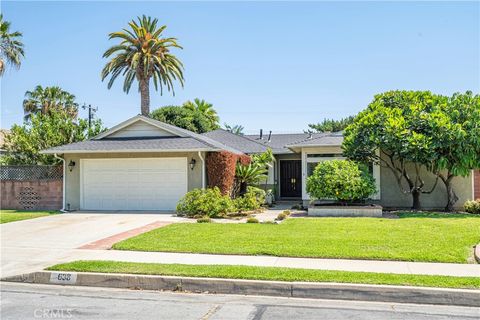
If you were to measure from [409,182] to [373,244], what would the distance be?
845cm

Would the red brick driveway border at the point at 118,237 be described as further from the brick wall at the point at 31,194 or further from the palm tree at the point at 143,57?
the palm tree at the point at 143,57

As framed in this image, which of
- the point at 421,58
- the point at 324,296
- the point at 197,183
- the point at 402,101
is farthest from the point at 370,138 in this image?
the point at 324,296

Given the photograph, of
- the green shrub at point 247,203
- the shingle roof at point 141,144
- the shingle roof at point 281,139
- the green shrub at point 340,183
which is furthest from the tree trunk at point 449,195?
the shingle roof at point 141,144

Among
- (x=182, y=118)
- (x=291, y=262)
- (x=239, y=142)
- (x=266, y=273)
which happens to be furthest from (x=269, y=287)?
(x=182, y=118)

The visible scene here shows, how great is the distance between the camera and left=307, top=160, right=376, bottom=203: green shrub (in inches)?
583

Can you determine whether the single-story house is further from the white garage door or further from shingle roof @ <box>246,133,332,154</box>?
shingle roof @ <box>246,133,332,154</box>

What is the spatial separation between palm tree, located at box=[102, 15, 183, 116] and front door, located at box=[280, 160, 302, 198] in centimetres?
1101

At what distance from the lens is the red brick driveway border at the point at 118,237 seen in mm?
9398

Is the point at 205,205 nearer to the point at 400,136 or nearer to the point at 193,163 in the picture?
the point at 193,163

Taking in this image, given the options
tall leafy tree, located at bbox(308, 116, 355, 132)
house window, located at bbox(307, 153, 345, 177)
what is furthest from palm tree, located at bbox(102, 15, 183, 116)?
tall leafy tree, located at bbox(308, 116, 355, 132)

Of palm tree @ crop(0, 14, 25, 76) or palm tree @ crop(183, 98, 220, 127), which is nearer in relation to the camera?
palm tree @ crop(0, 14, 25, 76)

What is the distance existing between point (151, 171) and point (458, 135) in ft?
37.6

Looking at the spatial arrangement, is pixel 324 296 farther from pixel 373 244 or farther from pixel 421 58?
pixel 421 58

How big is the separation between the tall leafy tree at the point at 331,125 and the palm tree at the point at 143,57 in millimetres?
26822
